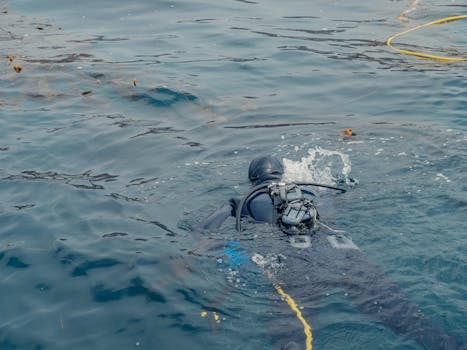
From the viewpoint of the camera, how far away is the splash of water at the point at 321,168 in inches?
295

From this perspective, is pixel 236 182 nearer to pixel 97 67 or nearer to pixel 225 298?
pixel 225 298

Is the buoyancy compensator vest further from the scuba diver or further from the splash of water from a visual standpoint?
the splash of water

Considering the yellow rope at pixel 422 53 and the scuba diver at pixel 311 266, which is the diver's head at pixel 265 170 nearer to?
the scuba diver at pixel 311 266

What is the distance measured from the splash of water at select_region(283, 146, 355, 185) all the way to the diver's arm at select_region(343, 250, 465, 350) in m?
2.13

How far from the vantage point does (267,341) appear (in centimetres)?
465

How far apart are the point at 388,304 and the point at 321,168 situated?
3166 mm

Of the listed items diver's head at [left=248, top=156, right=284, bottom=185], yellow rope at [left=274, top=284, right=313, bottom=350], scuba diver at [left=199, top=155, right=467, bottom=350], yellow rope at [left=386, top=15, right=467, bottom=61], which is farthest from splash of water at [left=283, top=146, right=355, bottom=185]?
yellow rope at [left=386, top=15, right=467, bottom=61]

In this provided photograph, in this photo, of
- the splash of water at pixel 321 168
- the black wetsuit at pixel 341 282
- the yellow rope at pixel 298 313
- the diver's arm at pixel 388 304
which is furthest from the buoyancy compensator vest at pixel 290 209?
the splash of water at pixel 321 168

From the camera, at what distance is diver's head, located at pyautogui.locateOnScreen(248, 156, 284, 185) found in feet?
21.1

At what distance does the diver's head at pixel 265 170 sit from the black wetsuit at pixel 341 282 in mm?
523

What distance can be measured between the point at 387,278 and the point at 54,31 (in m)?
11.1

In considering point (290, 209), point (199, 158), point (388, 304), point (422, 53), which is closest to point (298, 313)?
point (388, 304)

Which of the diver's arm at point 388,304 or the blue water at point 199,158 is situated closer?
the diver's arm at point 388,304

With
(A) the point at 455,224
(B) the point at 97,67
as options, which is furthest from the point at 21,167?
(A) the point at 455,224
